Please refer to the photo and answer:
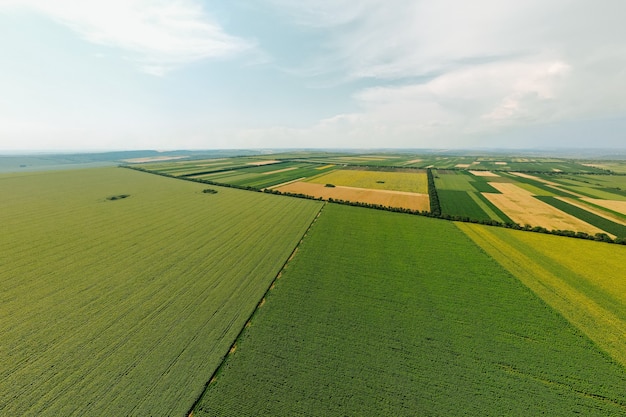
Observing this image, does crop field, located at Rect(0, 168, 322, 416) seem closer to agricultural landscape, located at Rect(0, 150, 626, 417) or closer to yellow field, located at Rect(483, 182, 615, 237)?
agricultural landscape, located at Rect(0, 150, 626, 417)

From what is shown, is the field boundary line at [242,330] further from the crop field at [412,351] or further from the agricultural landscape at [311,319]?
the crop field at [412,351]

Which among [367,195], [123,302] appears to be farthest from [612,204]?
[123,302]

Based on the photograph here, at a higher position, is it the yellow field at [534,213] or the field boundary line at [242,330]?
the yellow field at [534,213]

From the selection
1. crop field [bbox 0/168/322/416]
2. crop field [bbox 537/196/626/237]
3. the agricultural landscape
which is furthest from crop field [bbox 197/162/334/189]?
crop field [bbox 537/196/626/237]

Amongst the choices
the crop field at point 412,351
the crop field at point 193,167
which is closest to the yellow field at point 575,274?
the crop field at point 412,351

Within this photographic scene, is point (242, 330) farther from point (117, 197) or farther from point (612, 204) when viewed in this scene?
point (612, 204)

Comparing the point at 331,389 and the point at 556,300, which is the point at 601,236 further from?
the point at 331,389

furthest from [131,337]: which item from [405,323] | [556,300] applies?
[556,300]
